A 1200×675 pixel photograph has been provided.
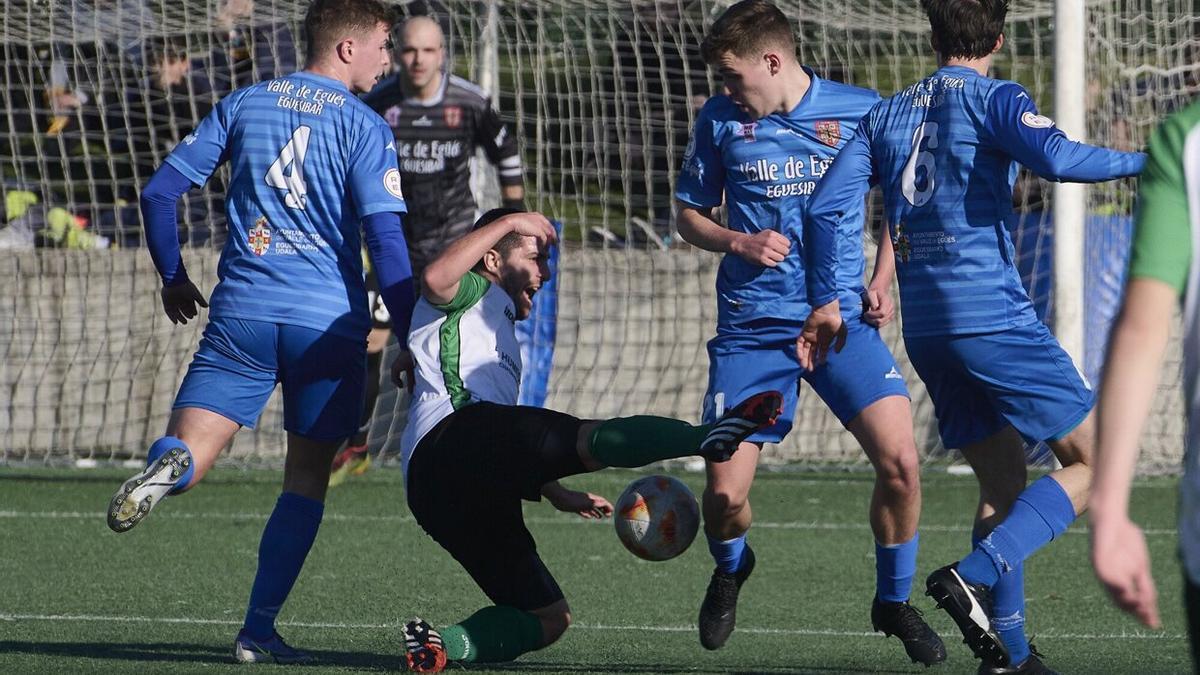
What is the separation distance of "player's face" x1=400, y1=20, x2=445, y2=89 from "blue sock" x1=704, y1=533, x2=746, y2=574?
14.7 ft

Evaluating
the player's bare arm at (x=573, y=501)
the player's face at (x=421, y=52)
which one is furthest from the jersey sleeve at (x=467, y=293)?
the player's face at (x=421, y=52)

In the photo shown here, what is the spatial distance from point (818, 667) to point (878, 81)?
360 inches

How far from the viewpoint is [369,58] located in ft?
18.4

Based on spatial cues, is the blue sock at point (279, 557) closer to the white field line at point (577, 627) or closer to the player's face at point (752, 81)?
the white field line at point (577, 627)

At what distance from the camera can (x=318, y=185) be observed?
5.41 meters

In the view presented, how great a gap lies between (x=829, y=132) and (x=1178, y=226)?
136 inches

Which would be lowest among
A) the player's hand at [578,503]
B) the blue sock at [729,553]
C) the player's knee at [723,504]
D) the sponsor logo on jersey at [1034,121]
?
the blue sock at [729,553]

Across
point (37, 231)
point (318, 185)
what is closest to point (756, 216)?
point (318, 185)

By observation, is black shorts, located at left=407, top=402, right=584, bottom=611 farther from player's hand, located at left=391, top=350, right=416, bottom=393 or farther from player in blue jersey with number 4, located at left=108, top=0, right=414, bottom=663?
player in blue jersey with number 4, located at left=108, top=0, right=414, bottom=663

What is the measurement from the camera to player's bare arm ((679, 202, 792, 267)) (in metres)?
5.62

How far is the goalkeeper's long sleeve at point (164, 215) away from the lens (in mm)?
5453

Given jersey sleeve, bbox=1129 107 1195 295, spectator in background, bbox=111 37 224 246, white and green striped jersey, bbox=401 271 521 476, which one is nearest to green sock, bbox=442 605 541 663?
white and green striped jersey, bbox=401 271 521 476

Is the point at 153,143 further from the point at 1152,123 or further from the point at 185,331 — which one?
the point at 1152,123

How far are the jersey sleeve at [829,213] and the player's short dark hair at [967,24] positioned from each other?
407 millimetres
